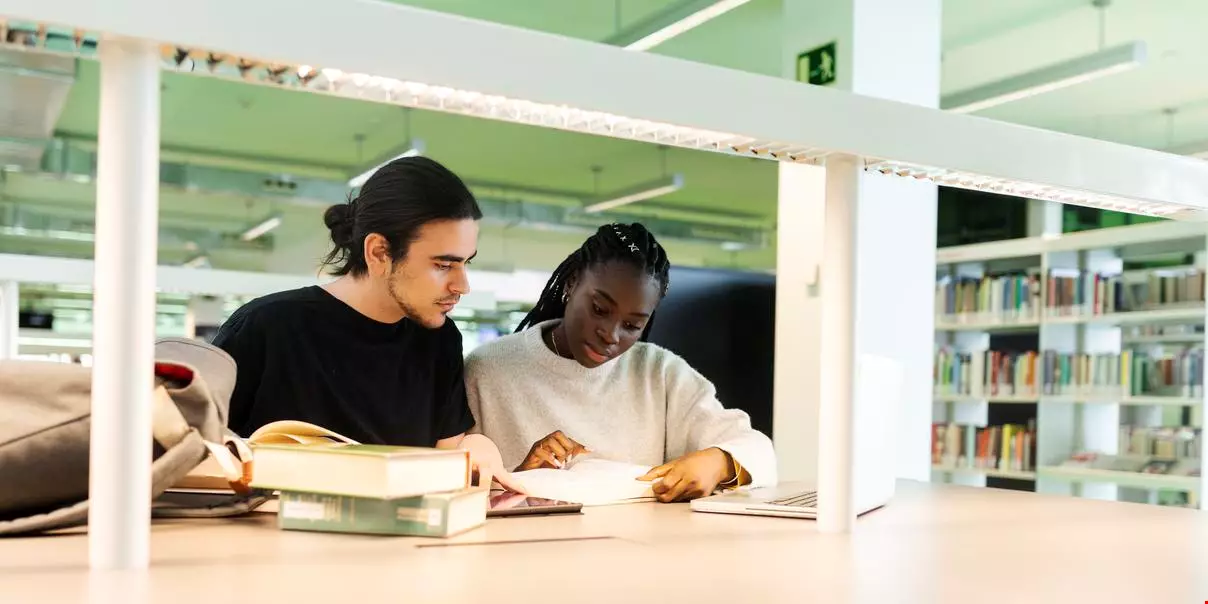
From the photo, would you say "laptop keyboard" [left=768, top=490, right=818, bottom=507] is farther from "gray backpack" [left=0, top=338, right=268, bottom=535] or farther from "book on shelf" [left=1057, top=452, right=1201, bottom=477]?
"book on shelf" [left=1057, top=452, right=1201, bottom=477]

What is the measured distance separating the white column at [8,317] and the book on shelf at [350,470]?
3663mm

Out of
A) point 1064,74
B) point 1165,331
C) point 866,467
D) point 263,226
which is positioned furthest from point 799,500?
point 263,226

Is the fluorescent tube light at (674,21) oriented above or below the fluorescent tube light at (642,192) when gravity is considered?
above

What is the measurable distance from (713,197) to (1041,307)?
6049mm

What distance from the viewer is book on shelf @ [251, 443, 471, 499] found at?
3.36 ft

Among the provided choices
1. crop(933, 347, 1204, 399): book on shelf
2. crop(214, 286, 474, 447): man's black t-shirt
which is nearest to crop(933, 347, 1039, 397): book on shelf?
crop(933, 347, 1204, 399): book on shelf

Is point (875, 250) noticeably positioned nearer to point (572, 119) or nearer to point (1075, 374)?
point (1075, 374)

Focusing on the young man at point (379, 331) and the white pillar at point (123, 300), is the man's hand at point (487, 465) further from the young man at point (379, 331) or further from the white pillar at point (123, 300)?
the white pillar at point (123, 300)

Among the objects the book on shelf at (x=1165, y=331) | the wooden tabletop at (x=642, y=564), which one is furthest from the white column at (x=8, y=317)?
the book on shelf at (x=1165, y=331)

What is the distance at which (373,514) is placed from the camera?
41.9 inches

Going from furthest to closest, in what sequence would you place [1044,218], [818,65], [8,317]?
1. [1044,218]
2. [8,317]
3. [818,65]

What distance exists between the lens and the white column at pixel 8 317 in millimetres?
4227

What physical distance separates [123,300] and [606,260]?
1.31 m

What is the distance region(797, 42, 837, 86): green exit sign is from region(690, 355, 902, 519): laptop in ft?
9.33
